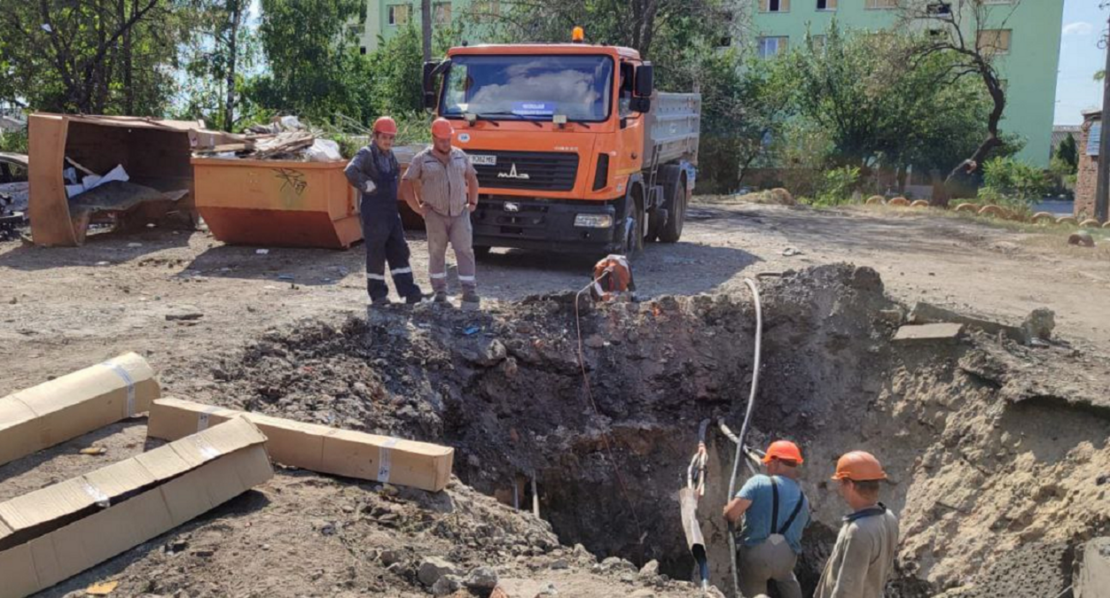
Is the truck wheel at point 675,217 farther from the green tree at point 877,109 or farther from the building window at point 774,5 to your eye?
the building window at point 774,5

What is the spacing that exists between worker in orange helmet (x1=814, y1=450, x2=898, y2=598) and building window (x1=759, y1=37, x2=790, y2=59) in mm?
40438

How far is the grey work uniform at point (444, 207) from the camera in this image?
313 inches

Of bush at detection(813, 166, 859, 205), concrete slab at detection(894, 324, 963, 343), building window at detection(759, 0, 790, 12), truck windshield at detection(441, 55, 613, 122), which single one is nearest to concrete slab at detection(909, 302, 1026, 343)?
concrete slab at detection(894, 324, 963, 343)

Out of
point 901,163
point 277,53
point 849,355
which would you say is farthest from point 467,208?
point 901,163

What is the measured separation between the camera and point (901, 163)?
31938 millimetres

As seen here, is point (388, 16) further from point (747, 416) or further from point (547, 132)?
point (747, 416)

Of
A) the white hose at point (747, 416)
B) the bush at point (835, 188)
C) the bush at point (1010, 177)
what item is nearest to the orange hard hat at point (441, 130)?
the white hose at point (747, 416)

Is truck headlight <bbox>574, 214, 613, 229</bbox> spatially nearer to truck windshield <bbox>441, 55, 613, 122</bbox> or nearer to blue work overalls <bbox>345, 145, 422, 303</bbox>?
truck windshield <bbox>441, 55, 613, 122</bbox>

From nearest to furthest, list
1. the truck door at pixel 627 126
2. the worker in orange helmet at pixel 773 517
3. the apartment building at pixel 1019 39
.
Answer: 1. the worker in orange helmet at pixel 773 517
2. the truck door at pixel 627 126
3. the apartment building at pixel 1019 39

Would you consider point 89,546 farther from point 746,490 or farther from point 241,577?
point 746,490

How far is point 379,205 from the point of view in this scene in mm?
7719

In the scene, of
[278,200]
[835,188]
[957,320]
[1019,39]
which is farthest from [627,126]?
[1019,39]

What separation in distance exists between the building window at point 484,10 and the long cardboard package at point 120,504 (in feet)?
61.5

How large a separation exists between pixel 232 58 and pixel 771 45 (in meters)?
27.0
